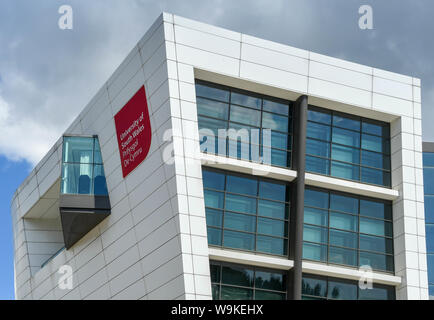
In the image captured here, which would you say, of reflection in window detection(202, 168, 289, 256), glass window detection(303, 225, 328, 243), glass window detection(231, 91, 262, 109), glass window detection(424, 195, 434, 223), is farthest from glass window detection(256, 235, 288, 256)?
glass window detection(424, 195, 434, 223)

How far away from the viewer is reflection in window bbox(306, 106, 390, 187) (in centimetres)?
3142

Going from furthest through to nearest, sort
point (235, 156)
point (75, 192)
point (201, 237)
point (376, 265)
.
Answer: point (75, 192) < point (376, 265) < point (235, 156) < point (201, 237)

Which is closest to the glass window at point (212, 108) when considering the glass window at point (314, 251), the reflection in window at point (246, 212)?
the reflection in window at point (246, 212)

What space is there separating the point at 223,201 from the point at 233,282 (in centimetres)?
320

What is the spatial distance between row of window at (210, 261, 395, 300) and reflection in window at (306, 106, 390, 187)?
465 cm

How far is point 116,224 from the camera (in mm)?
32406

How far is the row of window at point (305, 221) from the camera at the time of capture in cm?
2900

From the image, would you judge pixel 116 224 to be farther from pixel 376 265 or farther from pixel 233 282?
pixel 376 265

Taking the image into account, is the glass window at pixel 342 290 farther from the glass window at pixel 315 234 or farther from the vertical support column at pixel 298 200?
the vertical support column at pixel 298 200

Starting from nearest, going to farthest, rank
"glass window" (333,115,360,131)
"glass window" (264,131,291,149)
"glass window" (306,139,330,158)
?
1. "glass window" (264,131,291,149)
2. "glass window" (306,139,330,158)
3. "glass window" (333,115,360,131)

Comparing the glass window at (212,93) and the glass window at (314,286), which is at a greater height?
the glass window at (212,93)

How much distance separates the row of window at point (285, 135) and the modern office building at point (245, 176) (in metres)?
0.06

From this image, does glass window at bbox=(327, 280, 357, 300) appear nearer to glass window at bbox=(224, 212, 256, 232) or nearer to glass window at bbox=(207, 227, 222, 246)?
glass window at bbox=(224, 212, 256, 232)
